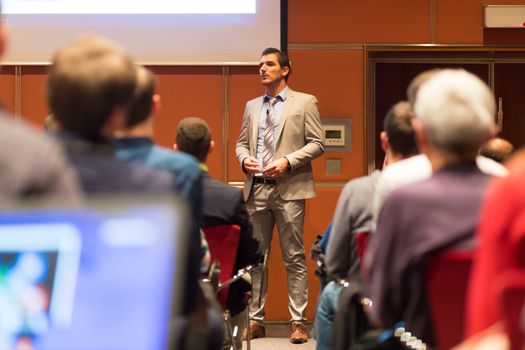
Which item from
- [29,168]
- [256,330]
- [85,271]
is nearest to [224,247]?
[29,168]

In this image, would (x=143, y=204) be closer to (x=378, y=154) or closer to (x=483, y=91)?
(x=483, y=91)

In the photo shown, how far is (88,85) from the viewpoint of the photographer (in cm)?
166

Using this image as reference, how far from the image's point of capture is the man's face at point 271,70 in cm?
559

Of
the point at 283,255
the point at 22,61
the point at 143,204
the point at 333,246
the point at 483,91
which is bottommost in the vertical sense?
the point at 283,255

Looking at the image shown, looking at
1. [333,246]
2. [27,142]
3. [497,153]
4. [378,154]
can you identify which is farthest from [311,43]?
[27,142]

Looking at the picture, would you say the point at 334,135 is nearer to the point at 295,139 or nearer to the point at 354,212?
the point at 295,139

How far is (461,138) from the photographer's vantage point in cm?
200

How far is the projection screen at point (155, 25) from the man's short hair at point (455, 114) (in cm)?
401

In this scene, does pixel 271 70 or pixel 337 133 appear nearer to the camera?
pixel 271 70

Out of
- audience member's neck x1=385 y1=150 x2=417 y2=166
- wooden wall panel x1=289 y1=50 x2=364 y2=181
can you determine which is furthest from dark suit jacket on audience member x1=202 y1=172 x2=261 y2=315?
wooden wall panel x1=289 y1=50 x2=364 y2=181

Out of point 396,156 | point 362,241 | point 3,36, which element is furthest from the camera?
point 396,156

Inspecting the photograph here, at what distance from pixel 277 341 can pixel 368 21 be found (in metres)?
2.42

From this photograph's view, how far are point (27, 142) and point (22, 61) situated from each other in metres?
4.91

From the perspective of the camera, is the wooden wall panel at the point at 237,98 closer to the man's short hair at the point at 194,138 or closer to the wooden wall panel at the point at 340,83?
the wooden wall panel at the point at 340,83
